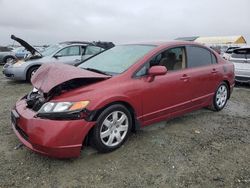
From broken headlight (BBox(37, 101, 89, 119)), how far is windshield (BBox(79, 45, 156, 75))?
2.93ft

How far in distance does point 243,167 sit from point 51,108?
2410 millimetres

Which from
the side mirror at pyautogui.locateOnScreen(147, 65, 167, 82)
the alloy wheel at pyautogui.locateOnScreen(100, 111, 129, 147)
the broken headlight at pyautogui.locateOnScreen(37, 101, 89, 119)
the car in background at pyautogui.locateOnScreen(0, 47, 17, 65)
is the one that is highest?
the side mirror at pyautogui.locateOnScreen(147, 65, 167, 82)

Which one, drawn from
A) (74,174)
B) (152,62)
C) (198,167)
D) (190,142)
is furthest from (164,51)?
(74,174)

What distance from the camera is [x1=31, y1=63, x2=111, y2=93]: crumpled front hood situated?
3.36m

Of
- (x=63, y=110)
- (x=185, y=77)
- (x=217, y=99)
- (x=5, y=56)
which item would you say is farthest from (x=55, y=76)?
(x=5, y=56)

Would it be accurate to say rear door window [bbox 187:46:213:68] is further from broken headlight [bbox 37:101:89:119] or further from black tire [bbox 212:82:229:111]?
broken headlight [bbox 37:101:89:119]

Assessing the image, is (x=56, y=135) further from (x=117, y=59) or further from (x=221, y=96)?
(x=221, y=96)

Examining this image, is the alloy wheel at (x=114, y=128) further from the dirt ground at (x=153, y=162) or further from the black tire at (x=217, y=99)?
the black tire at (x=217, y=99)

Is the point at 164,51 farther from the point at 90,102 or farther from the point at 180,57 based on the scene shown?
the point at 90,102

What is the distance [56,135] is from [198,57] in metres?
3.09

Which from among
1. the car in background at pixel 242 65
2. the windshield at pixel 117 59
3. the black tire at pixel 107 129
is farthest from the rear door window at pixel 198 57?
the car in background at pixel 242 65

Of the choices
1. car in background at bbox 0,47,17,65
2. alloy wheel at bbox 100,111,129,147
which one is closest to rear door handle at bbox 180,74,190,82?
alloy wheel at bbox 100,111,129,147

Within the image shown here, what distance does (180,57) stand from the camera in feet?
15.3

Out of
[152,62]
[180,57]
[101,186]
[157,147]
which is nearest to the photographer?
[101,186]
